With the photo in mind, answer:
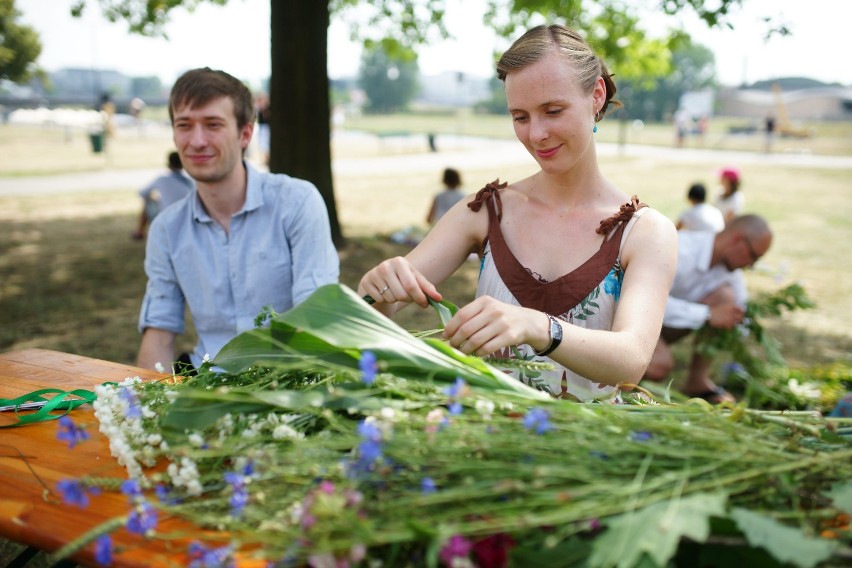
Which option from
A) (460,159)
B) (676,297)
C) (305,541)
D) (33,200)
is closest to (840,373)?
(676,297)

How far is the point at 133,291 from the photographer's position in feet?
24.4

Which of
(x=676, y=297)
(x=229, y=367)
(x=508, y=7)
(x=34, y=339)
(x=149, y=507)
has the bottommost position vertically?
(x=34, y=339)

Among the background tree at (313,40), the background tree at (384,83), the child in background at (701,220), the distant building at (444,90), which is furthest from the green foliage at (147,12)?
the distant building at (444,90)

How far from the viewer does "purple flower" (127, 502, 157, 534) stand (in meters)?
1.09

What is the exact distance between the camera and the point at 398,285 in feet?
5.81

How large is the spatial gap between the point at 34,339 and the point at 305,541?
5.71 metres

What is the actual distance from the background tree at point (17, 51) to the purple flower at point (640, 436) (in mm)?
37701

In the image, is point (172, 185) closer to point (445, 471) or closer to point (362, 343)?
point (362, 343)

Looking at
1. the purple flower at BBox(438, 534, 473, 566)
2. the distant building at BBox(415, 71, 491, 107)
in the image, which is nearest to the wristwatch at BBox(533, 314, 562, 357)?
the purple flower at BBox(438, 534, 473, 566)

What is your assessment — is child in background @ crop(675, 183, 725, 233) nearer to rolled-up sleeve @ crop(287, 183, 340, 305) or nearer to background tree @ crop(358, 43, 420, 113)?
rolled-up sleeve @ crop(287, 183, 340, 305)

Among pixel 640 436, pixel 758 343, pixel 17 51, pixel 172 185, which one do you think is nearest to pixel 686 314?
pixel 758 343

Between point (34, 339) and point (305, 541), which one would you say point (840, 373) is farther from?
point (34, 339)

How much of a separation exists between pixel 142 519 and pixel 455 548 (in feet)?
1.58

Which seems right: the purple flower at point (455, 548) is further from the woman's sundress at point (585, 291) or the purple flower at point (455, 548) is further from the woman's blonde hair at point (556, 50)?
the woman's blonde hair at point (556, 50)
